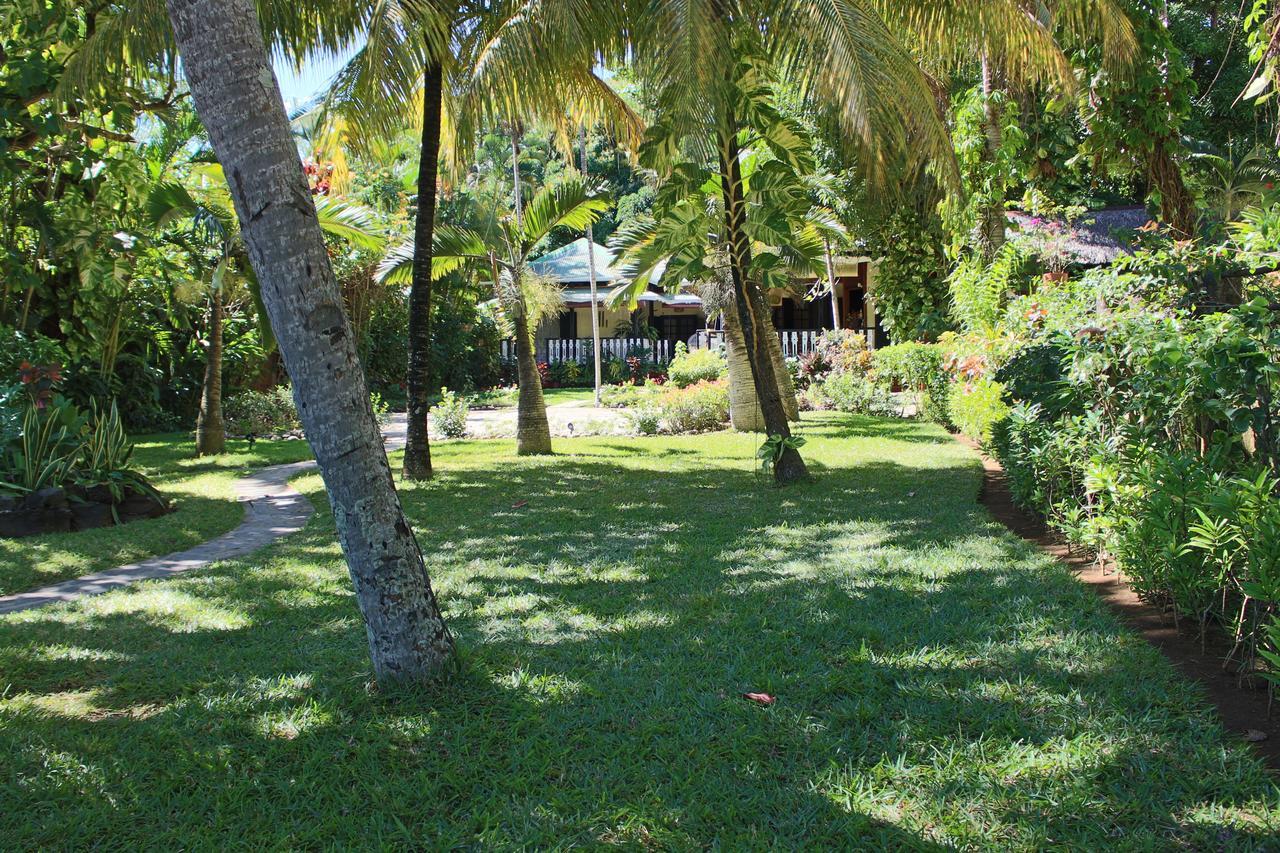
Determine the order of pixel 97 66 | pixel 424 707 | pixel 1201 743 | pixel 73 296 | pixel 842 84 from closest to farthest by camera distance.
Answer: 1. pixel 1201 743
2. pixel 424 707
3. pixel 842 84
4. pixel 97 66
5. pixel 73 296

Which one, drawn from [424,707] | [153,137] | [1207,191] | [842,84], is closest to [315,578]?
[424,707]

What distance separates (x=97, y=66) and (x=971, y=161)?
1085 cm

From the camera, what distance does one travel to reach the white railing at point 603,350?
2673 centimetres

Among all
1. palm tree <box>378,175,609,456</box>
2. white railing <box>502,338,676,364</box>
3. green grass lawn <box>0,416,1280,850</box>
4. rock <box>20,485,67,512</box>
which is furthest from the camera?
white railing <box>502,338,676,364</box>

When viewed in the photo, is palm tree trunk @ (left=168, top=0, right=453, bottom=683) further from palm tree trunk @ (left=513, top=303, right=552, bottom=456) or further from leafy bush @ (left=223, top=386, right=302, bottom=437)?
leafy bush @ (left=223, top=386, right=302, bottom=437)

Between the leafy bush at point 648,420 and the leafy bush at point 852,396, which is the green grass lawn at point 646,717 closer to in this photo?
the leafy bush at point 648,420

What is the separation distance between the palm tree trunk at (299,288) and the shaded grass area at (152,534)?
405 cm

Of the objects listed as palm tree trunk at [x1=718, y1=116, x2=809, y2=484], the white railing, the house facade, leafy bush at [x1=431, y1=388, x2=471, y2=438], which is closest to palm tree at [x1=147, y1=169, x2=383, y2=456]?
leafy bush at [x1=431, y1=388, x2=471, y2=438]

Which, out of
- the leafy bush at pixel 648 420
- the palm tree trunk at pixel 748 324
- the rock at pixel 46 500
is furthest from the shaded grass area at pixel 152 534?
the leafy bush at pixel 648 420

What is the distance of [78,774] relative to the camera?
10.6ft

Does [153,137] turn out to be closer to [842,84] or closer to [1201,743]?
[842,84]

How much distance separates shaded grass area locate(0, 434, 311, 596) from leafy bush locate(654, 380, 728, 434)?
20.3 feet

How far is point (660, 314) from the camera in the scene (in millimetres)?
31391

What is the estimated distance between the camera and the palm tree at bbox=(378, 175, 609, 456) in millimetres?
12055
